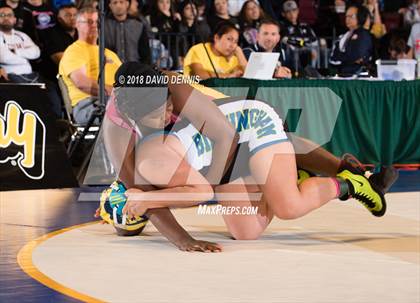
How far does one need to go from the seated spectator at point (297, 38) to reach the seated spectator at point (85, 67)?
10.5 feet

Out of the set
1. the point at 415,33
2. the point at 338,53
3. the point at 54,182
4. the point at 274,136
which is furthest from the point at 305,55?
the point at 274,136

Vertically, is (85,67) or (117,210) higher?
(117,210)

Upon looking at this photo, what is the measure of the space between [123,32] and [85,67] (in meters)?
1.48

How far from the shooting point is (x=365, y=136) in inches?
376

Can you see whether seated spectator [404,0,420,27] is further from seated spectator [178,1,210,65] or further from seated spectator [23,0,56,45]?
seated spectator [23,0,56,45]

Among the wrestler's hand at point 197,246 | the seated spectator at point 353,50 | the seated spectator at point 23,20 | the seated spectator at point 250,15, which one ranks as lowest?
the seated spectator at point 353,50

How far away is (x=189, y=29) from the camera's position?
1269 centimetres

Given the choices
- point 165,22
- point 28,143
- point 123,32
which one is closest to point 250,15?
point 165,22

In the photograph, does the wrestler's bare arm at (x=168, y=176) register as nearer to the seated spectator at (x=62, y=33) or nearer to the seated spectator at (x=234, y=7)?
the seated spectator at (x=62, y=33)

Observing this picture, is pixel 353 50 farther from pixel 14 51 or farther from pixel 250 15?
pixel 14 51

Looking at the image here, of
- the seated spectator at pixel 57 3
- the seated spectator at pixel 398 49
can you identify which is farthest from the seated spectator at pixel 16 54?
the seated spectator at pixel 398 49

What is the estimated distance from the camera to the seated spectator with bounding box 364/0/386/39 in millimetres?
13712

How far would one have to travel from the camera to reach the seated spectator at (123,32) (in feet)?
36.4

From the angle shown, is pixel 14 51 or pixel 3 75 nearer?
pixel 3 75
